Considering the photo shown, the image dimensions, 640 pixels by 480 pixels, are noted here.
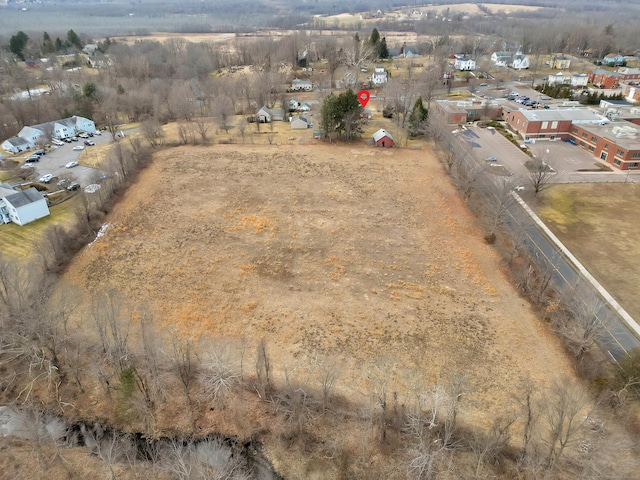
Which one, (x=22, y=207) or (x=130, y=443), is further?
(x=22, y=207)

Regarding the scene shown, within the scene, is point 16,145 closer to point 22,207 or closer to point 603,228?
point 22,207

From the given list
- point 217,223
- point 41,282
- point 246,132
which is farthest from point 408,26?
point 41,282

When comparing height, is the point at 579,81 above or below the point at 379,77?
below

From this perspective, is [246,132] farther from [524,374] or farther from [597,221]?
[524,374]

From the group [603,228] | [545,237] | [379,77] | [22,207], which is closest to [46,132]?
[22,207]

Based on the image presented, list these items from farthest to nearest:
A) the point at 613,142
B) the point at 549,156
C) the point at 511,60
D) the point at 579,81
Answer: the point at 511,60 < the point at 579,81 < the point at 549,156 < the point at 613,142
